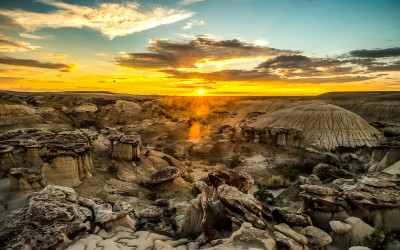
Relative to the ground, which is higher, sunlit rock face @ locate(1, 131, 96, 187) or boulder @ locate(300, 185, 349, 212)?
sunlit rock face @ locate(1, 131, 96, 187)

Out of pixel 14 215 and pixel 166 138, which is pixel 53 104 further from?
pixel 14 215

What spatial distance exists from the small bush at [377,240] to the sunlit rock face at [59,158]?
1304cm

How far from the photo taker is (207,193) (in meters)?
9.34

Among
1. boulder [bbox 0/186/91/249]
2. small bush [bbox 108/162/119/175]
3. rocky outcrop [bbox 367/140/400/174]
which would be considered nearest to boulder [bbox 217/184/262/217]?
boulder [bbox 0/186/91/249]

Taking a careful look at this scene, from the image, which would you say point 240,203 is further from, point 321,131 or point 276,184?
point 321,131

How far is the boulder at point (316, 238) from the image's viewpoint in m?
5.37

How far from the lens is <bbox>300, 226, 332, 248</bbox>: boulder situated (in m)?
5.37

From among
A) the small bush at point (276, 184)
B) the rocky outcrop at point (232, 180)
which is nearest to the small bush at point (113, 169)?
the rocky outcrop at point (232, 180)

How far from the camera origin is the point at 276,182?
51.1 ft

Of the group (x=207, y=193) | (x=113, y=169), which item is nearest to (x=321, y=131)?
(x=207, y=193)

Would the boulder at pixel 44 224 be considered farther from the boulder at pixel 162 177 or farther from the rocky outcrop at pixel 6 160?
the rocky outcrop at pixel 6 160

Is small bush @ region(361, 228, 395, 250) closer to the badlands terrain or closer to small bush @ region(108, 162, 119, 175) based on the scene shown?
the badlands terrain

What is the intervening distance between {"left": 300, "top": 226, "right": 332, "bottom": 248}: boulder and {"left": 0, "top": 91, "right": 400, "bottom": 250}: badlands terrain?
27 mm

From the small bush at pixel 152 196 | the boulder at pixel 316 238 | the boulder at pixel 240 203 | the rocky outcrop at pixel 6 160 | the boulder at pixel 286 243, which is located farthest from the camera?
the small bush at pixel 152 196
